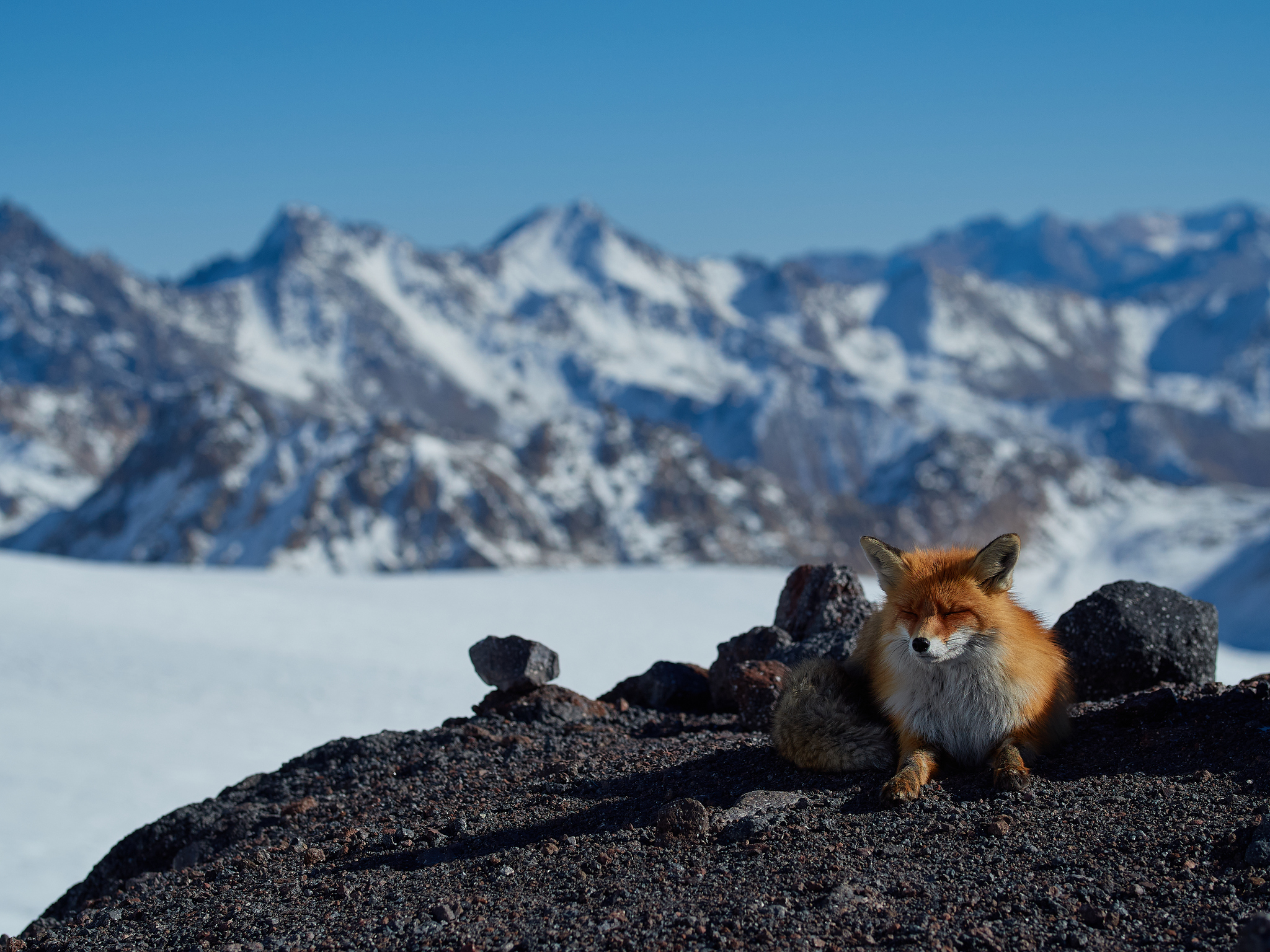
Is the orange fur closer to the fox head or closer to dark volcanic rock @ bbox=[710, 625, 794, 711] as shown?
the fox head

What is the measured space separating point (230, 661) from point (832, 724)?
2144 centimetres

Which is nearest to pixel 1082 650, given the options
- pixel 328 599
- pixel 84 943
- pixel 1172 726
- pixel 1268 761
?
pixel 1172 726

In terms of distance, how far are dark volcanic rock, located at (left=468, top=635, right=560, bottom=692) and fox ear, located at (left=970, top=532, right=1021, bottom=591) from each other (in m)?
5.08

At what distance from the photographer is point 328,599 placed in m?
32.4

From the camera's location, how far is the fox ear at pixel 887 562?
655cm

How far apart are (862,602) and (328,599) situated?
23799 millimetres

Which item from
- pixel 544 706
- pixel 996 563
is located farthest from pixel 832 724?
pixel 544 706

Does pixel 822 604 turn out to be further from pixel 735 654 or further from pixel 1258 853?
pixel 1258 853

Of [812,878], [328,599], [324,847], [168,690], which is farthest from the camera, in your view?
[328,599]

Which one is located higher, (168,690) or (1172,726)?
(168,690)

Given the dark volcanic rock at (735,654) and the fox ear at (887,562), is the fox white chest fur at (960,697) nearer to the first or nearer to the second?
the fox ear at (887,562)

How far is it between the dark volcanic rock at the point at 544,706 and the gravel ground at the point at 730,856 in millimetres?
942

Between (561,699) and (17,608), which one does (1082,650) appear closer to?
(561,699)

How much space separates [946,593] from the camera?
6.39 m
